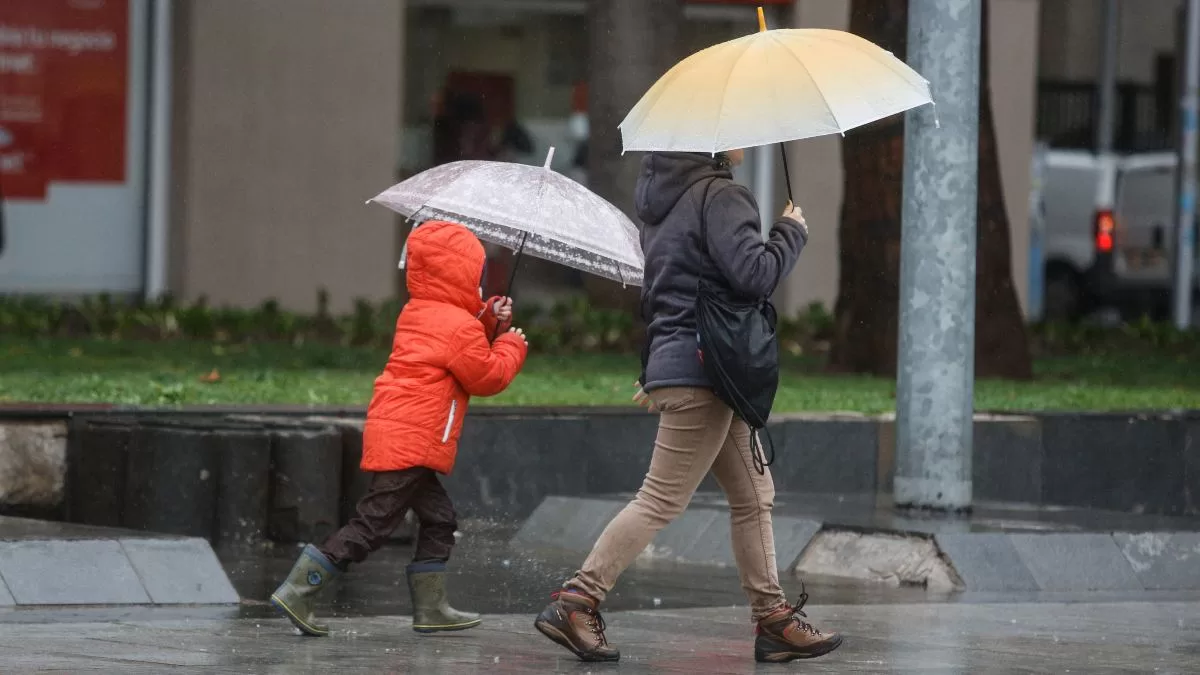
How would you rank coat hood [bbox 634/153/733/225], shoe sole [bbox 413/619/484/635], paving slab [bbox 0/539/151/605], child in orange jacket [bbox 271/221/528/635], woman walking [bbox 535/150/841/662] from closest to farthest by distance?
woman walking [bbox 535/150/841/662], coat hood [bbox 634/153/733/225], child in orange jacket [bbox 271/221/528/635], shoe sole [bbox 413/619/484/635], paving slab [bbox 0/539/151/605]

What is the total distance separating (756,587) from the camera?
632 cm

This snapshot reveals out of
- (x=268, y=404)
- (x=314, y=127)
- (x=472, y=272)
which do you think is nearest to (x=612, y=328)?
(x=314, y=127)

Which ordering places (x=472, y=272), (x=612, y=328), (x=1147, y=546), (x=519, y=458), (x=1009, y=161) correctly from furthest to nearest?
(x=1009, y=161)
(x=612, y=328)
(x=519, y=458)
(x=1147, y=546)
(x=472, y=272)

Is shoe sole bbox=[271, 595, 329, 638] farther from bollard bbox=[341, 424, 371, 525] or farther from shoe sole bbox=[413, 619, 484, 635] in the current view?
bollard bbox=[341, 424, 371, 525]

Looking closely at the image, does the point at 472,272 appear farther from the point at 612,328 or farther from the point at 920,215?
the point at 612,328

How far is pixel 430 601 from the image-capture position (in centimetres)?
667

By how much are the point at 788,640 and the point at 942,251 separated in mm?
2938

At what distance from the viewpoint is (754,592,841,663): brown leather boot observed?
6227 mm

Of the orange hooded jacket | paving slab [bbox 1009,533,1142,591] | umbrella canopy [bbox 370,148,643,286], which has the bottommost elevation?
paving slab [bbox 1009,533,1142,591]

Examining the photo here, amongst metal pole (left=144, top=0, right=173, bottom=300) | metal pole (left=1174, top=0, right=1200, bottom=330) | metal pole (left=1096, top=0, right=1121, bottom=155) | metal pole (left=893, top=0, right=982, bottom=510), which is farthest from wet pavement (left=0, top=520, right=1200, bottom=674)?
metal pole (left=1096, top=0, right=1121, bottom=155)

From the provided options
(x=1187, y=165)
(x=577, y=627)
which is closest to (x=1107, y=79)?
(x=1187, y=165)

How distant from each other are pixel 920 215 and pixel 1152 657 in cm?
280

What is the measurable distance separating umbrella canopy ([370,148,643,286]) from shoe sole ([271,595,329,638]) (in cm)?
127

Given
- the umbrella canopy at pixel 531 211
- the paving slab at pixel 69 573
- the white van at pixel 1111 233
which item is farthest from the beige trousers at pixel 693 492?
the white van at pixel 1111 233
